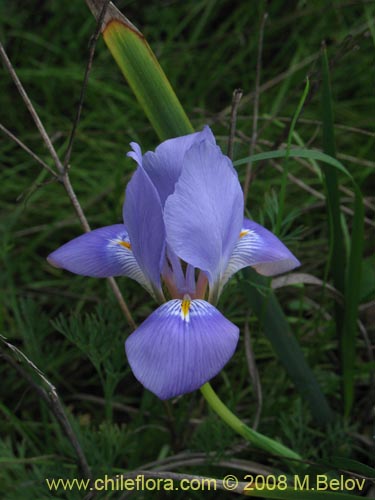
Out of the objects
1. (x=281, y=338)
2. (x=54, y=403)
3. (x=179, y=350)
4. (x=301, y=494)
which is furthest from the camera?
(x=281, y=338)

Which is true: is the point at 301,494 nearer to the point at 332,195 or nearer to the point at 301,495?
the point at 301,495

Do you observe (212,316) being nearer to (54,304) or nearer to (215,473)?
(215,473)

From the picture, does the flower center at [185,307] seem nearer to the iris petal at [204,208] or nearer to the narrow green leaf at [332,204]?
the iris petal at [204,208]

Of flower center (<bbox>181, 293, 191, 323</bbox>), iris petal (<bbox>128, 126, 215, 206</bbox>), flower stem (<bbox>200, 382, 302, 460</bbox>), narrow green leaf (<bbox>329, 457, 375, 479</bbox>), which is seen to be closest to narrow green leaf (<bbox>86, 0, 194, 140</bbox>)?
iris petal (<bbox>128, 126, 215, 206</bbox>)

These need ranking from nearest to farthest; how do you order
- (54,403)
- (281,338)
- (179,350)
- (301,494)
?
1. (179,350)
2. (301,494)
3. (54,403)
4. (281,338)

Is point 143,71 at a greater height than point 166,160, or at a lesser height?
greater

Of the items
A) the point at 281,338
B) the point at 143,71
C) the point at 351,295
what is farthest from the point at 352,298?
the point at 143,71
